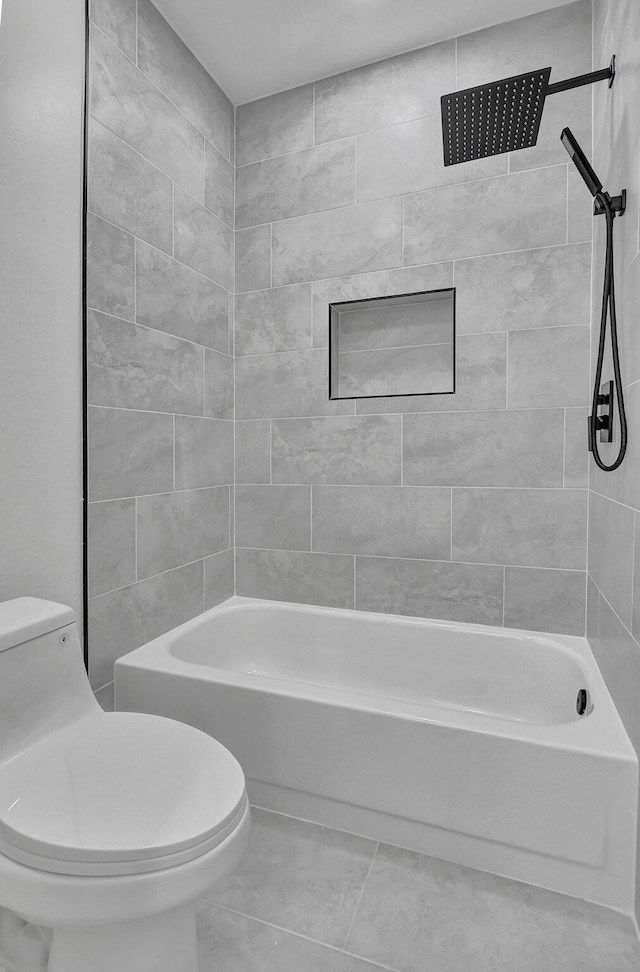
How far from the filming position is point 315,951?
1.25 meters

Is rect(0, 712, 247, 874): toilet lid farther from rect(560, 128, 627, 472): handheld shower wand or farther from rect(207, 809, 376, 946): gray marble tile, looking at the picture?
rect(560, 128, 627, 472): handheld shower wand

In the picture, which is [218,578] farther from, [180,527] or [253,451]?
[253,451]

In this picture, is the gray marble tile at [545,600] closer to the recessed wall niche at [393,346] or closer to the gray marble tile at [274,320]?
the recessed wall niche at [393,346]

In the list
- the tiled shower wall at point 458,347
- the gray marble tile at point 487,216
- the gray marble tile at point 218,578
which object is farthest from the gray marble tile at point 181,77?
the gray marble tile at point 218,578

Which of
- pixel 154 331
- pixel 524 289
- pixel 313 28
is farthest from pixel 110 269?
pixel 524 289

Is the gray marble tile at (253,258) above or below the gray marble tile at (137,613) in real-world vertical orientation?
above

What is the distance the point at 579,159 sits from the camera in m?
1.51

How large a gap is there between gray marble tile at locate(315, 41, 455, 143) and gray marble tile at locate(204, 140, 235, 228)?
1.51 feet

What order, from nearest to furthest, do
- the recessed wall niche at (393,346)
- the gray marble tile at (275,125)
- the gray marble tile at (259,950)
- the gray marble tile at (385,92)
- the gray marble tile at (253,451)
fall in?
the gray marble tile at (259,950)
the gray marble tile at (385,92)
the recessed wall niche at (393,346)
the gray marble tile at (275,125)
the gray marble tile at (253,451)

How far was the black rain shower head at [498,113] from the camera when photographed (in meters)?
1.45

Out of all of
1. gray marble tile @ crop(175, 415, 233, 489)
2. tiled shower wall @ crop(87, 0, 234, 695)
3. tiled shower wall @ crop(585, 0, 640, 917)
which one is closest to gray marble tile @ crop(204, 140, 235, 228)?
tiled shower wall @ crop(87, 0, 234, 695)

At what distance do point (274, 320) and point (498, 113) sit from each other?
48.7 inches

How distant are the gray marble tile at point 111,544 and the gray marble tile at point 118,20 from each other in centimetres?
161

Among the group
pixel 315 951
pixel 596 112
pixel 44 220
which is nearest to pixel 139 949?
pixel 315 951
